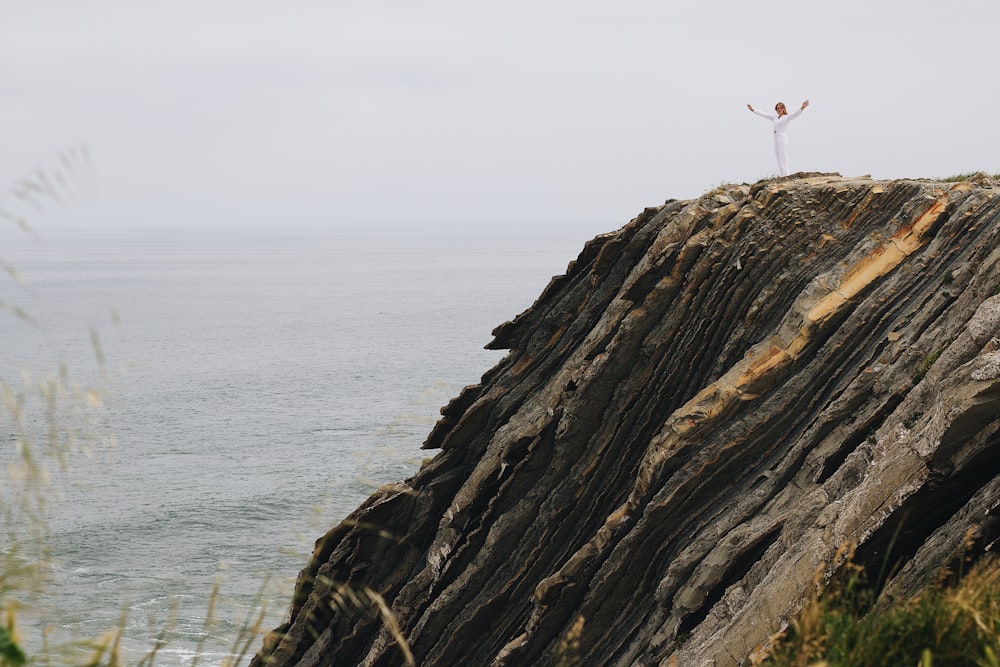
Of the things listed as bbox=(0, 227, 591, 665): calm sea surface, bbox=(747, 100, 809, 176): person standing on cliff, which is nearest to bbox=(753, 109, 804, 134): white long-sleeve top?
bbox=(747, 100, 809, 176): person standing on cliff

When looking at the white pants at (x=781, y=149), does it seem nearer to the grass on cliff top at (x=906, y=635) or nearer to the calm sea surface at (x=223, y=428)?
the calm sea surface at (x=223, y=428)

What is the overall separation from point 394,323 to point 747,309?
307ft

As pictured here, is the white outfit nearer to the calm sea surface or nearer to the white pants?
the white pants

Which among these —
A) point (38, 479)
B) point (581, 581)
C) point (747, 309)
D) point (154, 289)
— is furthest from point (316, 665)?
point (154, 289)

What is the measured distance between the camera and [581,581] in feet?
50.5

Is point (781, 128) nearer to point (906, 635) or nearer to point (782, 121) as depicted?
point (782, 121)

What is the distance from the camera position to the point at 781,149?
21.7m

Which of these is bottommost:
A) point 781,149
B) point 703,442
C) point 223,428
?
point 223,428

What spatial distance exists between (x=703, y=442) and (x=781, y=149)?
31.8 feet

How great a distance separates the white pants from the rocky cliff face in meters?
3.02

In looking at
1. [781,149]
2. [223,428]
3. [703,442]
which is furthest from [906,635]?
[223,428]

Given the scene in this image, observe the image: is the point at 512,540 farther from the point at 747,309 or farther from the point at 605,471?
the point at 747,309

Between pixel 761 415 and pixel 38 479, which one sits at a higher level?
pixel 38 479

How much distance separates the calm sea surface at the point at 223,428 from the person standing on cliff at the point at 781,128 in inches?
426
